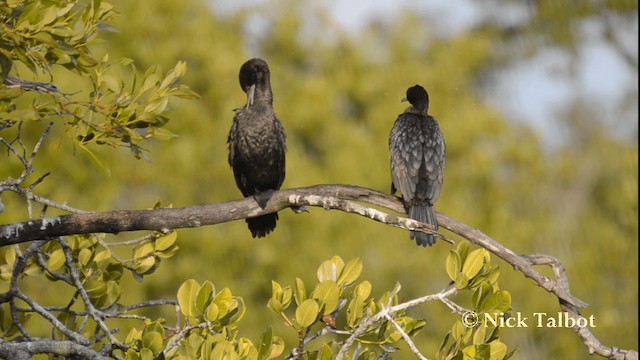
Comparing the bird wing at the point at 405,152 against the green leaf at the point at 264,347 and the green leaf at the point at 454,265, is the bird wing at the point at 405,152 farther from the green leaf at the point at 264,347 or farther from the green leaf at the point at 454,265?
the green leaf at the point at 264,347

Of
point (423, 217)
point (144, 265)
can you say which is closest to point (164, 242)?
point (144, 265)

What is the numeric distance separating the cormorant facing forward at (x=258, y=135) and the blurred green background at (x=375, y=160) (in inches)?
358

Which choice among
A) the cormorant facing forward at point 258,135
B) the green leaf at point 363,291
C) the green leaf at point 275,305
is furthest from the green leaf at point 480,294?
the cormorant facing forward at point 258,135

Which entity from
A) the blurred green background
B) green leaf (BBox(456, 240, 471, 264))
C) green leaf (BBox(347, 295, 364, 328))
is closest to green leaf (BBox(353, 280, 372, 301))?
green leaf (BBox(347, 295, 364, 328))

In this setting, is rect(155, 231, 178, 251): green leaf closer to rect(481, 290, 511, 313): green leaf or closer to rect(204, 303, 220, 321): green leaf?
rect(204, 303, 220, 321): green leaf

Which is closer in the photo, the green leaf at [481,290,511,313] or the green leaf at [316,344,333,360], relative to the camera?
the green leaf at [316,344,333,360]

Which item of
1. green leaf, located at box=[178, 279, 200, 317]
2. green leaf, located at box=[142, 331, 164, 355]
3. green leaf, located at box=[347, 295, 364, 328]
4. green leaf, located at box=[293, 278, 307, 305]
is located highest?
green leaf, located at box=[347, 295, 364, 328]

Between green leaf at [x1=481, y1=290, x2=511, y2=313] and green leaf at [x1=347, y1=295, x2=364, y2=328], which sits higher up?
green leaf at [x1=481, y1=290, x2=511, y2=313]

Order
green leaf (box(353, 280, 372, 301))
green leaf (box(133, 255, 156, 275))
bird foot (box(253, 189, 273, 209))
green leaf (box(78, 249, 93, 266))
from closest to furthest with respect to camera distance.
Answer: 1. green leaf (box(353, 280, 372, 301))
2. bird foot (box(253, 189, 273, 209))
3. green leaf (box(78, 249, 93, 266))
4. green leaf (box(133, 255, 156, 275))

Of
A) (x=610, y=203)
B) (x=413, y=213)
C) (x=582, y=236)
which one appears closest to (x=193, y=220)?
(x=413, y=213)

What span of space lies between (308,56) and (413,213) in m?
19.9

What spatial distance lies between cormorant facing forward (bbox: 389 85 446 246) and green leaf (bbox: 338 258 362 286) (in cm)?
224

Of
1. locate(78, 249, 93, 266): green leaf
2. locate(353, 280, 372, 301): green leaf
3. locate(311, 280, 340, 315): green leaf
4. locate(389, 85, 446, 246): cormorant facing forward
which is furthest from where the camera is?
locate(389, 85, 446, 246): cormorant facing forward

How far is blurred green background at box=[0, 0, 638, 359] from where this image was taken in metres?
19.4
